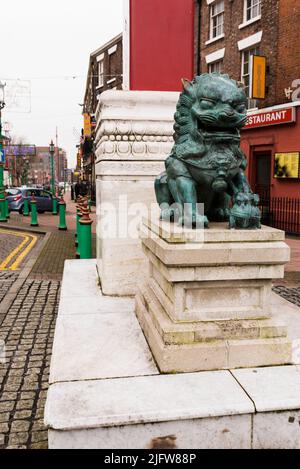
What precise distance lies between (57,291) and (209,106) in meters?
4.68

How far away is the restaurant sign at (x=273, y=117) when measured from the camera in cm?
1390

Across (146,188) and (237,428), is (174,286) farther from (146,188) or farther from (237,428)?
(146,188)

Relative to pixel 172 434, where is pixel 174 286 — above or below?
above

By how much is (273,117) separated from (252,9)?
4.88m

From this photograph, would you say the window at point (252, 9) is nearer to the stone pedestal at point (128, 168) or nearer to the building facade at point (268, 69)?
the building facade at point (268, 69)

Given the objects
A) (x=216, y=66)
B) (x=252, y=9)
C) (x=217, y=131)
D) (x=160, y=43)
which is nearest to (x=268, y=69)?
(x=252, y=9)

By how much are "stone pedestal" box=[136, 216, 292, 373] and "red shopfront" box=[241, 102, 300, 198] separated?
40.4 feet

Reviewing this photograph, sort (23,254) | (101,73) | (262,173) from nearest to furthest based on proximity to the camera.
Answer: (23,254) < (262,173) < (101,73)

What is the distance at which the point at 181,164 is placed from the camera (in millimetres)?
2947

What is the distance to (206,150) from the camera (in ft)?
9.29

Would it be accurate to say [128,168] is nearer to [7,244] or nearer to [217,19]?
[7,244]

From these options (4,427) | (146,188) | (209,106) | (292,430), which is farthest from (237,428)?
(146,188)

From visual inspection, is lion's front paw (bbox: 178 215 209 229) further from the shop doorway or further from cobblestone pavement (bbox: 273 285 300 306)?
the shop doorway
